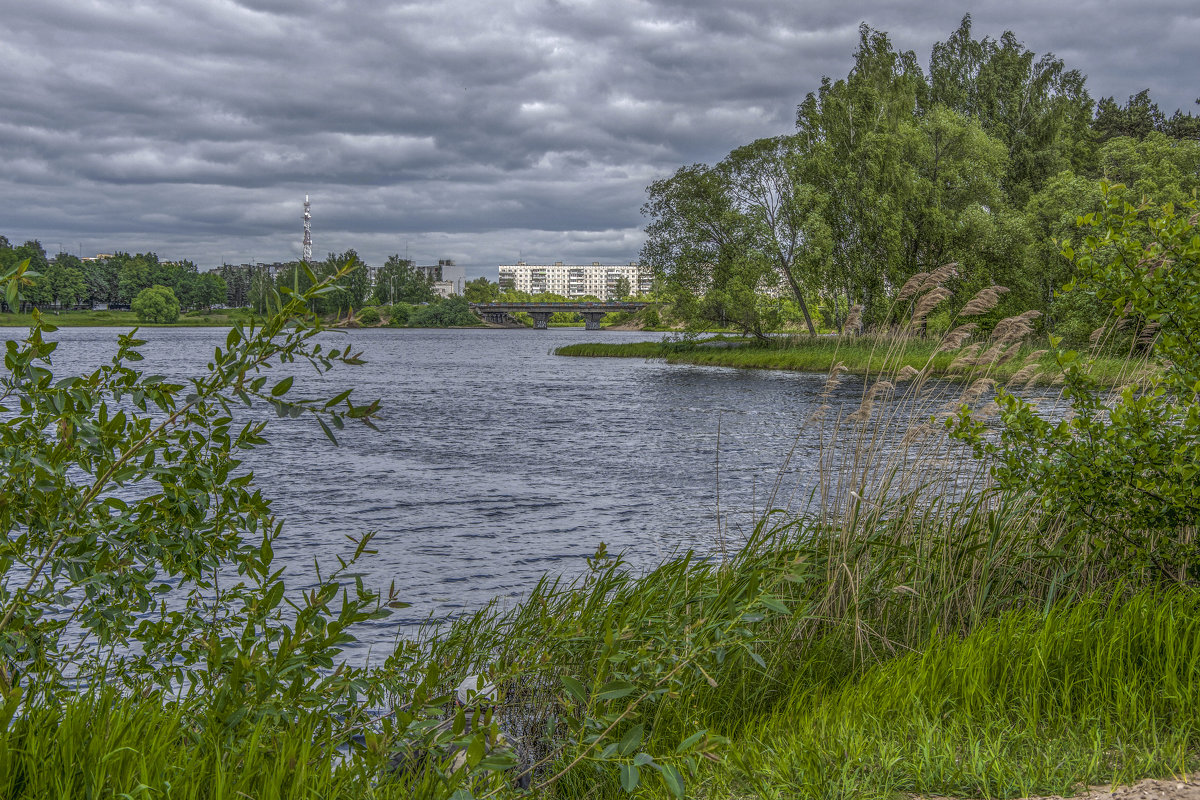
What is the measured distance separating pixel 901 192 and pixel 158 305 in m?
118

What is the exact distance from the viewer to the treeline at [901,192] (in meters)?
40.8

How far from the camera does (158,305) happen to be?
13075cm

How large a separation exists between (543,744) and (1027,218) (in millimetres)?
41734

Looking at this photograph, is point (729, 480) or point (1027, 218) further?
point (1027, 218)

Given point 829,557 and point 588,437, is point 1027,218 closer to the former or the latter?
point 588,437

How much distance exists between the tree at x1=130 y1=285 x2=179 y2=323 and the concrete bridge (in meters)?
51.8

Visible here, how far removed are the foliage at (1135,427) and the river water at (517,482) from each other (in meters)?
2.35

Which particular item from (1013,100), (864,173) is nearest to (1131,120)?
(1013,100)

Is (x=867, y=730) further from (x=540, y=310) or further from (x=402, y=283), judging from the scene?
(x=402, y=283)

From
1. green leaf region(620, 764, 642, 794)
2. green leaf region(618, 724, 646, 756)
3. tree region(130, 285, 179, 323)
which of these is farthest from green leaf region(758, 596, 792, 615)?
tree region(130, 285, 179, 323)

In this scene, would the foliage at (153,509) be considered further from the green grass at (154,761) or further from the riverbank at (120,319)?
the riverbank at (120,319)

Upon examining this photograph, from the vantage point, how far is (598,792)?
4.30 metres

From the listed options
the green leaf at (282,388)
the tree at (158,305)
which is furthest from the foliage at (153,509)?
the tree at (158,305)

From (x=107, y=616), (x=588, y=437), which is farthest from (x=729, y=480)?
(x=107, y=616)
